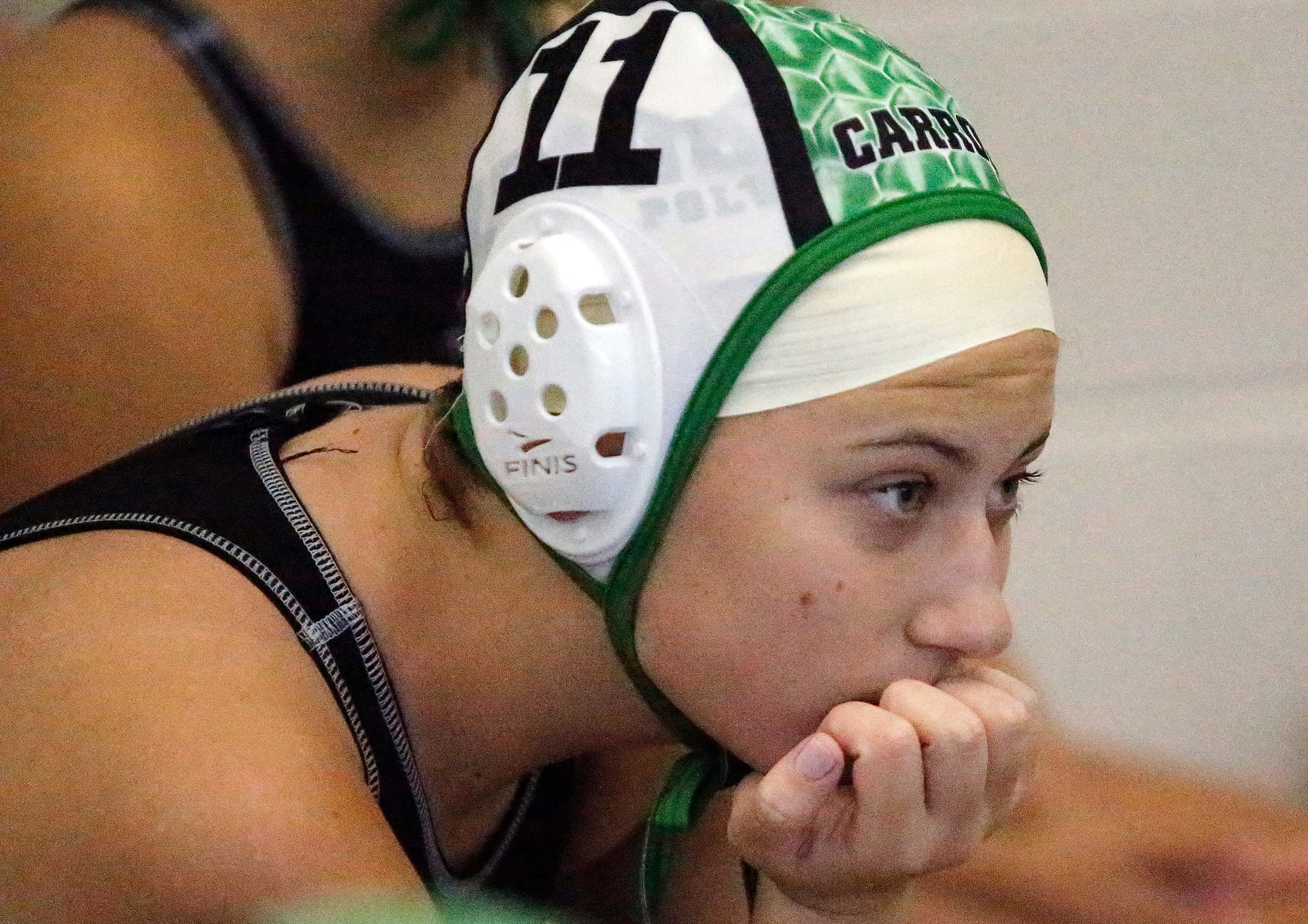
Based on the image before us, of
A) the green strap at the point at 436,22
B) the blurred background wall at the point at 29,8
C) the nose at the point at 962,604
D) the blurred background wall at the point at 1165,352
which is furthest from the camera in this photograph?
the blurred background wall at the point at 1165,352

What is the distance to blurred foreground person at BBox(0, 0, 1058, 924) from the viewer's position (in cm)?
68

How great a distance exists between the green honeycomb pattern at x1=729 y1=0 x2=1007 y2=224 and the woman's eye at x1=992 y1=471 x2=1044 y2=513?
161 millimetres

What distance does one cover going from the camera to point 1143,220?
5.24 feet

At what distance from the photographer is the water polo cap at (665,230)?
715 mm

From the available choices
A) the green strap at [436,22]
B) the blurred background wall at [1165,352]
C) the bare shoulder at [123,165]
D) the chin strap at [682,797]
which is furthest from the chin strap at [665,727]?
the blurred background wall at [1165,352]

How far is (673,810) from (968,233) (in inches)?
14.6

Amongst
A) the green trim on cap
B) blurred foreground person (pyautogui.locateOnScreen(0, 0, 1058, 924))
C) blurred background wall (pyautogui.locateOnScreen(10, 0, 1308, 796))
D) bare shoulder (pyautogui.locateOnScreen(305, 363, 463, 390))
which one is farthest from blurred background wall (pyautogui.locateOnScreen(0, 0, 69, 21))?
the green trim on cap

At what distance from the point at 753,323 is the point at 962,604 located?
190 millimetres

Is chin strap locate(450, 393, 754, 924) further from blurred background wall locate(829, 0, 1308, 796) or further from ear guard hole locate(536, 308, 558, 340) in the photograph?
blurred background wall locate(829, 0, 1308, 796)

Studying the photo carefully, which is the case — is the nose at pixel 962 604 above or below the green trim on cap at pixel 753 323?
below

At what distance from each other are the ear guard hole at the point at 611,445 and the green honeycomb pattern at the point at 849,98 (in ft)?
0.51

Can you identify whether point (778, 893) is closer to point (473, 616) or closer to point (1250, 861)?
point (473, 616)

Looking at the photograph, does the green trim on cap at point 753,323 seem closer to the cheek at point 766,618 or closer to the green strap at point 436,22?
the cheek at point 766,618

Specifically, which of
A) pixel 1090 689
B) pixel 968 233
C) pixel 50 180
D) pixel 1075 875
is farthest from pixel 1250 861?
pixel 50 180
